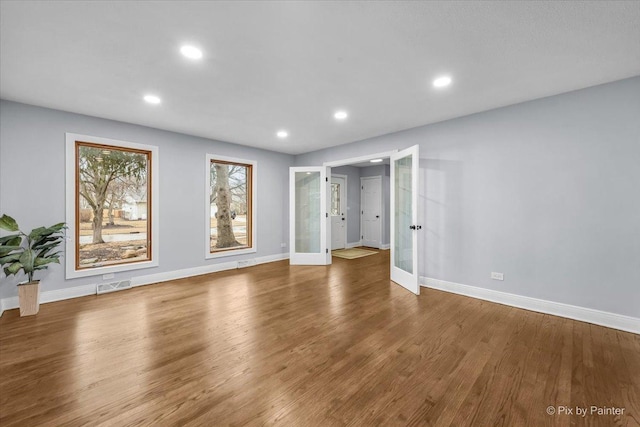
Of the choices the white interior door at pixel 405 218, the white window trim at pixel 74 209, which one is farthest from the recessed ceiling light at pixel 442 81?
the white window trim at pixel 74 209

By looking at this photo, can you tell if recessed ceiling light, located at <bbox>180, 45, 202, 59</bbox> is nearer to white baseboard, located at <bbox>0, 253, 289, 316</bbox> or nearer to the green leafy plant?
the green leafy plant

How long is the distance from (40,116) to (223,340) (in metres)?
3.85

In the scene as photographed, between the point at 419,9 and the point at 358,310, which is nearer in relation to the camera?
the point at 419,9

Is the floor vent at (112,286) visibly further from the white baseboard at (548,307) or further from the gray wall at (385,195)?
the gray wall at (385,195)

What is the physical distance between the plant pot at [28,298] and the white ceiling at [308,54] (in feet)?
7.44

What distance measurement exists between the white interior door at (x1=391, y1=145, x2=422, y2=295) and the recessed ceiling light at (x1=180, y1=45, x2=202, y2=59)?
2.90 m

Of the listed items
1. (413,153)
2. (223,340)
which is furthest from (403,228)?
(223,340)

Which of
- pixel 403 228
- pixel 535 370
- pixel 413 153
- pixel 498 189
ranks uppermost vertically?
pixel 413 153

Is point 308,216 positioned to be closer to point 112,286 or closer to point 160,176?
point 160,176

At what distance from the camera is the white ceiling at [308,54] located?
1791mm

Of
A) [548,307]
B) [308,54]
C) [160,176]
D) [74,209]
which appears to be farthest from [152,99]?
[548,307]

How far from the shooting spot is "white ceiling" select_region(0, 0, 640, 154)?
179 centimetres

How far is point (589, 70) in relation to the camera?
2.54 meters

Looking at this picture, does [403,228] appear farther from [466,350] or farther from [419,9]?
[419,9]
